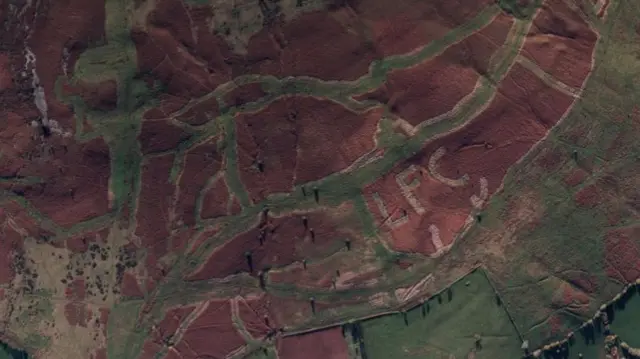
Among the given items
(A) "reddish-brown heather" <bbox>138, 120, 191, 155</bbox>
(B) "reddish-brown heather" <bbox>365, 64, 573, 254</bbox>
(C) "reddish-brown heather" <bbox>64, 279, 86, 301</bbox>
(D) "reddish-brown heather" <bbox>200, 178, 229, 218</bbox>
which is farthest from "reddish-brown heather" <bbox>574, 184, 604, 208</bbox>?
(C) "reddish-brown heather" <bbox>64, 279, 86, 301</bbox>

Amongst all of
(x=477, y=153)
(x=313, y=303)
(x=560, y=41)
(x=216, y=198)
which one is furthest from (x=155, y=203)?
(x=560, y=41)

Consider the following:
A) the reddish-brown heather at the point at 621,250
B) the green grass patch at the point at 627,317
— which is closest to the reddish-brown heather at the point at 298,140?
the reddish-brown heather at the point at 621,250

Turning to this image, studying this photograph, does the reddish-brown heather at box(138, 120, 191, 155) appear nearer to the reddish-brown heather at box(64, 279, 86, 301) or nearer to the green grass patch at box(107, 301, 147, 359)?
the reddish-brown heather at box(64, 279, 86, 301)

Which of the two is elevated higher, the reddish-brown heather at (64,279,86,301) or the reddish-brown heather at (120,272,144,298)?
the reddish-brown heather at (120,272,144,298)

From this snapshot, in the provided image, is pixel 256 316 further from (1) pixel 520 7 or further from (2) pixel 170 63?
(1) pixel 520 7

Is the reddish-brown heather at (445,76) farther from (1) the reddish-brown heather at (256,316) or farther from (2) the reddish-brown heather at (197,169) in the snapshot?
(1) the reddish-brown heather at (256,316)
